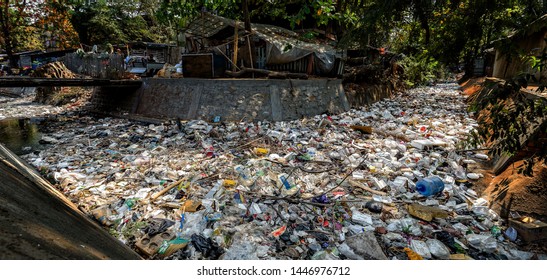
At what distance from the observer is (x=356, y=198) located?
3.54m

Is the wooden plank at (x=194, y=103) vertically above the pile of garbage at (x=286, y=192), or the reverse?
the wooden plank at (x=194, y=103)

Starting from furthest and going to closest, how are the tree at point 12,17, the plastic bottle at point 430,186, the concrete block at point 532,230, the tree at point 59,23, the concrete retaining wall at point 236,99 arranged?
the tree at point 59,23, the tree at point 12,17, the concrete retaining wall at point 236,99, the plastic bottle at point 430,186, the concrete block at point 532,230

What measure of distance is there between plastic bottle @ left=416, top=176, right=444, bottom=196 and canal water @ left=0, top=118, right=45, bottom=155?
7794 mm

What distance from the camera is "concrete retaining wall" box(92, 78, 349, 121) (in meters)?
7.67

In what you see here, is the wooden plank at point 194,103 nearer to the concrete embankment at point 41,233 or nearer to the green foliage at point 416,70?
the concrete embankment at point 41,233

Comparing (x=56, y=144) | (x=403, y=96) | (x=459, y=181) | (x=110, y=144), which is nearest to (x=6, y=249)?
(x=459, y=181)

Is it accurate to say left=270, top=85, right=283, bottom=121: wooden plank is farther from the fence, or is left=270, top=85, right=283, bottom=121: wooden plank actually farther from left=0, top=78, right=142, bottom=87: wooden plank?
the fence

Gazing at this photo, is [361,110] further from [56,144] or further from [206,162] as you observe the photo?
[56,144]

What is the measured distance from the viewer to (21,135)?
7.60m

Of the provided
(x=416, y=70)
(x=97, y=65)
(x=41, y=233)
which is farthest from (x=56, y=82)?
(x=416, y=70)

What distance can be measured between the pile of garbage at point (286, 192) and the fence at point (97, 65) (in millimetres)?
4802

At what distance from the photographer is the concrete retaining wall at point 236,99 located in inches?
302

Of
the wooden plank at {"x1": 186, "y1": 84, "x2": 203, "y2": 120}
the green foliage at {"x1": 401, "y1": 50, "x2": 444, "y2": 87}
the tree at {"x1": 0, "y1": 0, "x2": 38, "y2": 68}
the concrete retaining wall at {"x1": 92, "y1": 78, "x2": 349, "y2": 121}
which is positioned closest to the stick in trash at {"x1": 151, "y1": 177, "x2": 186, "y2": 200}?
the concrete retaining wall at {"x1": 92, "y1": 78, "x2": 349, "y2": 121}

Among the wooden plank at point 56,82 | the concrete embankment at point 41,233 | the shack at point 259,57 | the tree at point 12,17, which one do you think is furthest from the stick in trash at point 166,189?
the tree at point 12,17
